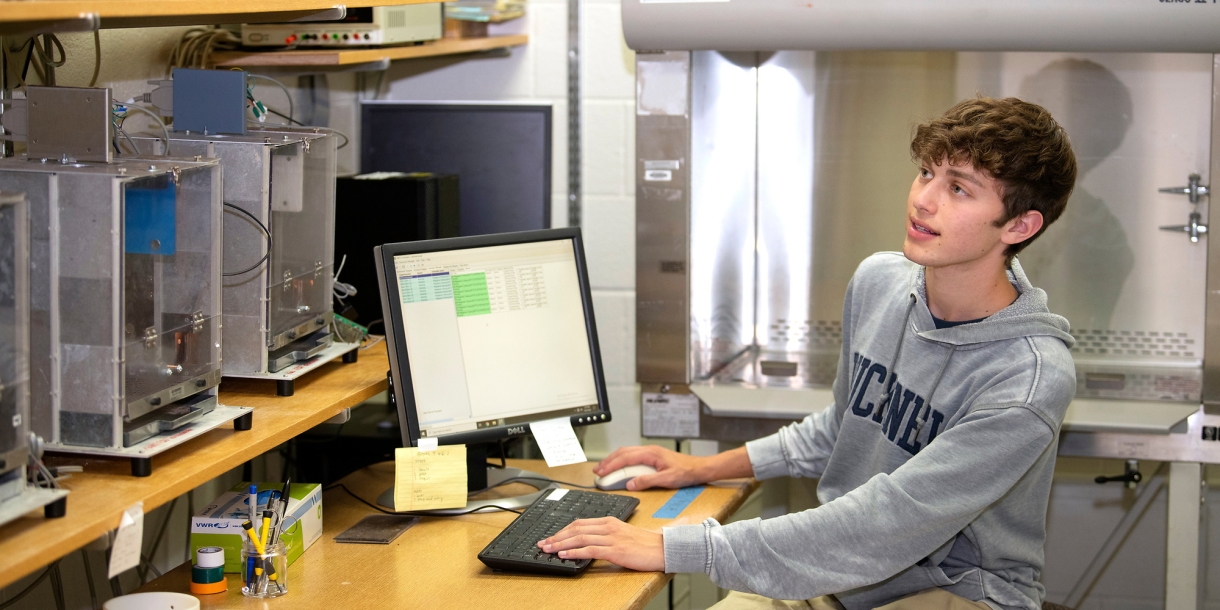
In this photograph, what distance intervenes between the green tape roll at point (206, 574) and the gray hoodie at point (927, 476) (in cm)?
59

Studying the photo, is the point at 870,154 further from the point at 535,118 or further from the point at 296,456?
the point at 296,456

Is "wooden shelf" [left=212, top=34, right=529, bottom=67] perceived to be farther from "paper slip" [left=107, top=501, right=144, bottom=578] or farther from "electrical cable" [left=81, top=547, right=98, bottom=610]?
"paper slip" [left=107, top=501, right=144, bottom=578]

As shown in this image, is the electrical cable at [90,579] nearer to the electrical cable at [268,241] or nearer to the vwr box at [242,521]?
the vwr box at [242,521]

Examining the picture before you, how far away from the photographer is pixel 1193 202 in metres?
2.19

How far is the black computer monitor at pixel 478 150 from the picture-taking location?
267cm

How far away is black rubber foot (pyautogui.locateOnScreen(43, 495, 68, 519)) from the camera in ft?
3.85

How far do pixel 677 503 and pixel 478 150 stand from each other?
3.79 feet

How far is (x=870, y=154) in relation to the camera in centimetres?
229

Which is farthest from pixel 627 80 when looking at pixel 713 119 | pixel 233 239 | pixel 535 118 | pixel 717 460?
pixel 233 239

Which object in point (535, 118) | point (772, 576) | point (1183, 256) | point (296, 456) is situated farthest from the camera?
point (535, 118)

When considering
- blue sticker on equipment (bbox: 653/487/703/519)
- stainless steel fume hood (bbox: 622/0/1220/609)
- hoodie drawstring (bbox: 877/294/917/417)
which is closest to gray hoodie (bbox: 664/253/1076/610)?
hoodie drawstring (bbox: 877/294/917/417)

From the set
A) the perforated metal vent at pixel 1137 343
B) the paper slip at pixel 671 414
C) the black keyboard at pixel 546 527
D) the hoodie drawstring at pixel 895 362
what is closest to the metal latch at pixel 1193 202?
the perforated metal vent at pixel 1137 343

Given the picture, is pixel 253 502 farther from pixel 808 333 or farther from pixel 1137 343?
pixel 1137 343

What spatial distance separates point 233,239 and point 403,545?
1.65ft
